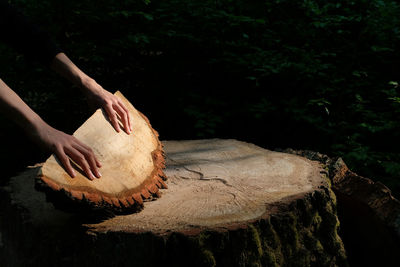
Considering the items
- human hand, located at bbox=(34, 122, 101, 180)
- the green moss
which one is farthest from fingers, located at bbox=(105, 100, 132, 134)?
the green moss

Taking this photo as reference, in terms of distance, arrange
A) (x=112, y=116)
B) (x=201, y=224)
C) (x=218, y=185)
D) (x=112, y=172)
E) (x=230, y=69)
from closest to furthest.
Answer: (x=201, y=224), (x=112, y=172), (x=112, y=116), (x=218, y=185), (x=230, y=69)

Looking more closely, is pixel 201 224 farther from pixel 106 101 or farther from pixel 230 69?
pixel 230 69

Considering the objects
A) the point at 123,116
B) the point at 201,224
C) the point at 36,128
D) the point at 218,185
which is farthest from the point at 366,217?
the point at 36,128

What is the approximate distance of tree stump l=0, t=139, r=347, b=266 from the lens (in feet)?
4.55

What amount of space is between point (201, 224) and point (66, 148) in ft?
1.82

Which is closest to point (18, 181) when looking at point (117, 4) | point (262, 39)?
point (117, 4)

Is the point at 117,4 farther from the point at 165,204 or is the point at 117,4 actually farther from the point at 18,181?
the point at 165,204

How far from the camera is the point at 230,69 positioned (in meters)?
3.98

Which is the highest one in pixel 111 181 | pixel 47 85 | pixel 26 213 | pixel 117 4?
pixel 117 4

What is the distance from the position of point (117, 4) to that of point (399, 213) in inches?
109

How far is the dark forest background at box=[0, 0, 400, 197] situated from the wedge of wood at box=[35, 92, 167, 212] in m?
1.61

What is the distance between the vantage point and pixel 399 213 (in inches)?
80.7

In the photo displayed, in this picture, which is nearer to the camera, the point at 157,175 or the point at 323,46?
the point at 157,175

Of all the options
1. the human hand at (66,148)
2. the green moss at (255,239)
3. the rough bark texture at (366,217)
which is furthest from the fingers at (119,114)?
the rough bark texture at (366,217)
